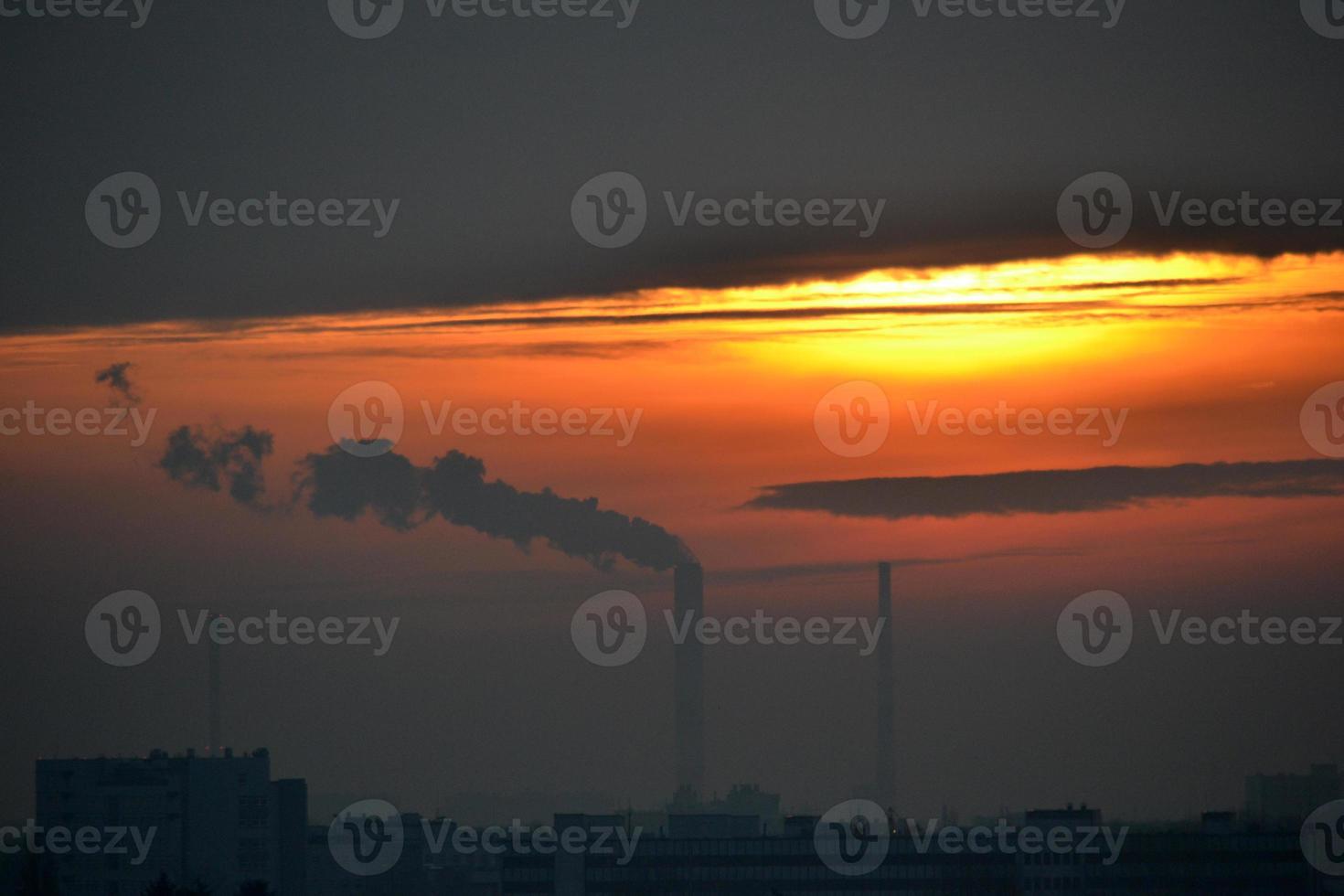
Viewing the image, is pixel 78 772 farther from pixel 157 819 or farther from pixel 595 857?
pixel 595 857

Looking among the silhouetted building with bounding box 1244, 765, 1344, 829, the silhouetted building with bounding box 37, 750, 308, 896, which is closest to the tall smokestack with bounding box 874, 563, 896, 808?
the silhouetted building with bounding box 1244, 765, 1344, 829

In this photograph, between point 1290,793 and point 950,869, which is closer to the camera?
point 950,869

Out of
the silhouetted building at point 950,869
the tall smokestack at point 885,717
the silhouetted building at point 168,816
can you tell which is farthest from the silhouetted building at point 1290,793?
the silhouetted building at point 168,816

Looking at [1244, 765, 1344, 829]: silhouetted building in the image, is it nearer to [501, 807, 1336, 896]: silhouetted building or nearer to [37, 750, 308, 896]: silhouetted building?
[501, 807, 1336, 896]: silhouetted building

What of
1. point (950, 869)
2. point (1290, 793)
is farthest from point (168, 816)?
point (1290, 793)

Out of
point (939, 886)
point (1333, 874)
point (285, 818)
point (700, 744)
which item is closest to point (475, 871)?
point (700, 744)

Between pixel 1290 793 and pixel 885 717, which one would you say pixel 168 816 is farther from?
pixel 1290 793
